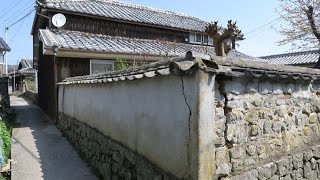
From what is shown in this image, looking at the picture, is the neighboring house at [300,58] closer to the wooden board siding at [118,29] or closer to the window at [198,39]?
the window at [198,39]

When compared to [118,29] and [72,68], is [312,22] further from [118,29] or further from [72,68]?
[72,68]

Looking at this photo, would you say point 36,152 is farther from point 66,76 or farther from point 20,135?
point 66,76

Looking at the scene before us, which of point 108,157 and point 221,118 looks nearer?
point 221,118

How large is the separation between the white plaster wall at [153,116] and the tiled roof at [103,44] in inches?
203

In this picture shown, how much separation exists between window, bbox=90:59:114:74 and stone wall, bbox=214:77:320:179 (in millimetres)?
9561

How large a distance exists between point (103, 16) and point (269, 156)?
42.8ft

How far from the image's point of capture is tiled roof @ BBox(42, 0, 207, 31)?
1595 centimetres

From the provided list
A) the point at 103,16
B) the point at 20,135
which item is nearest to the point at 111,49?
the point at 103,16

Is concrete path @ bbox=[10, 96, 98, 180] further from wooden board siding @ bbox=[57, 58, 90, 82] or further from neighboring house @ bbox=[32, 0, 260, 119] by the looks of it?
neighboring house @ bbox=[32, 0, 260, 119]

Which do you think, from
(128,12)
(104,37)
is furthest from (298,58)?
(104,37)

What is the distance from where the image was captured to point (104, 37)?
15.7 metres

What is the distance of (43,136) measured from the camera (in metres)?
12.1

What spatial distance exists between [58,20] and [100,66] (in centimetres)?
313

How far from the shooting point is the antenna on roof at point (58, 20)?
47.4 feet
